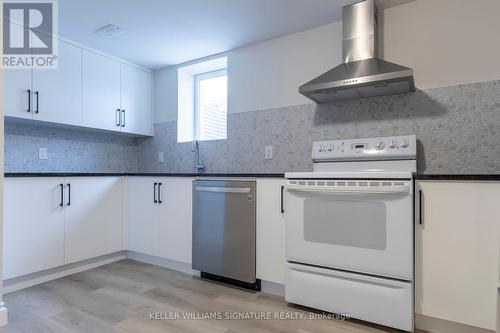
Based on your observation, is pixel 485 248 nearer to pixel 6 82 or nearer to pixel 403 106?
pixel 403 106

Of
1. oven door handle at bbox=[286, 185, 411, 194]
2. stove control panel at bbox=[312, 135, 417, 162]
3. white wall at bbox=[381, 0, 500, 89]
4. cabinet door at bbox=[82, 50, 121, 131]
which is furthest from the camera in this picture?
cabinet door at bbox=[82, 50, 121, 131]

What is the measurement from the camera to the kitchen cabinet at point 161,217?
2479 millimetres

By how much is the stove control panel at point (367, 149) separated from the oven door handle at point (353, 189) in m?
0.59

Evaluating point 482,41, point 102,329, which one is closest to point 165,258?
point 102,329

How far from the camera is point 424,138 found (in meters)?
2.09

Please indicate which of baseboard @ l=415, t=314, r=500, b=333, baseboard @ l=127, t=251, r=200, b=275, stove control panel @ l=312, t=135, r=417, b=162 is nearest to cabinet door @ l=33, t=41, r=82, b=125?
baseboard @ l=127, t=251, r=200, b=275

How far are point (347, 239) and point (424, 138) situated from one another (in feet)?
3.27

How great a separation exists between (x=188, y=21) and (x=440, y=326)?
265 cm

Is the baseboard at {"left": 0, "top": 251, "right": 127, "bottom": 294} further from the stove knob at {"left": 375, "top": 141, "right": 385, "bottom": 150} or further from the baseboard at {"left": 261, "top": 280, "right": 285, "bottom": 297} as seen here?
the stove knob at {"left": 375, "top": 141, "right": 385, "bottom": 150}

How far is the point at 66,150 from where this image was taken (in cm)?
298

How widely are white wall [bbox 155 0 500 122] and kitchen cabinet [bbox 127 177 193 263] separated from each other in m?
1.03

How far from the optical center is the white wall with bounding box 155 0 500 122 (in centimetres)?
195

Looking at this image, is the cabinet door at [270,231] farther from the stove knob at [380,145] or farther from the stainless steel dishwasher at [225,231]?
the stove knob at [380,145]

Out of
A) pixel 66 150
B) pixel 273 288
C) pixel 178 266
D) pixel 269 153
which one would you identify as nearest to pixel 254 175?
pixel 269 153
